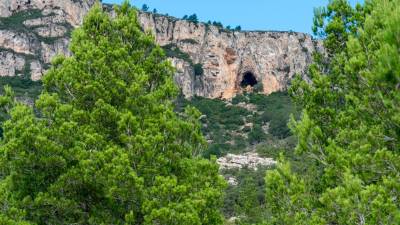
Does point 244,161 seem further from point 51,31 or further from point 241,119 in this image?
point 51,31

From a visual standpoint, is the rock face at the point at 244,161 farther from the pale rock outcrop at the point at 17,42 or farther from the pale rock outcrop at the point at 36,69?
the pale rock outcrop at the point at 17,42

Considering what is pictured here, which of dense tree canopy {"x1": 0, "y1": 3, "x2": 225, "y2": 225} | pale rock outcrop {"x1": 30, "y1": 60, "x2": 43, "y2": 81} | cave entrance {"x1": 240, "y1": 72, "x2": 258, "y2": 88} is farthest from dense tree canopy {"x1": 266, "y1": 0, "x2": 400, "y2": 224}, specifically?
cave entrance {"x1": 240, "y1": 72, "x2": 258, "y2": 88}

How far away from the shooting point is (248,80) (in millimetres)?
164500

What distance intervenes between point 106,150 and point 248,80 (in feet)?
501

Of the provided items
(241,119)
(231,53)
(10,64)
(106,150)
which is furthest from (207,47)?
(106,150)

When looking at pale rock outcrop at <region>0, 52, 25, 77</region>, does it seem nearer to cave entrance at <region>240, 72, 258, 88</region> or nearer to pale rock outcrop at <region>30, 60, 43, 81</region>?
pale rock outcrop at <region>30, 60, 43, 81</region>

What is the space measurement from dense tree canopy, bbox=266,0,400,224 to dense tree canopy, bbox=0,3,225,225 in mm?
2349

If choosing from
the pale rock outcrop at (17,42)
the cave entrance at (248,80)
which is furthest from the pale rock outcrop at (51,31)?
the cave entrance at (248,80)

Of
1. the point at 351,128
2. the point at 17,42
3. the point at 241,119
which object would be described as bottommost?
the point at 241,119

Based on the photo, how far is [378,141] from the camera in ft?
35.7

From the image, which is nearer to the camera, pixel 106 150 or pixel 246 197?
pixel 106 150

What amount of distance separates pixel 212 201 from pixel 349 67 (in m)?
5.09

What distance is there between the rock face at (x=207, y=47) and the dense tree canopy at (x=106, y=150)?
12869cm

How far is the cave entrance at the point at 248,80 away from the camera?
536 feet
